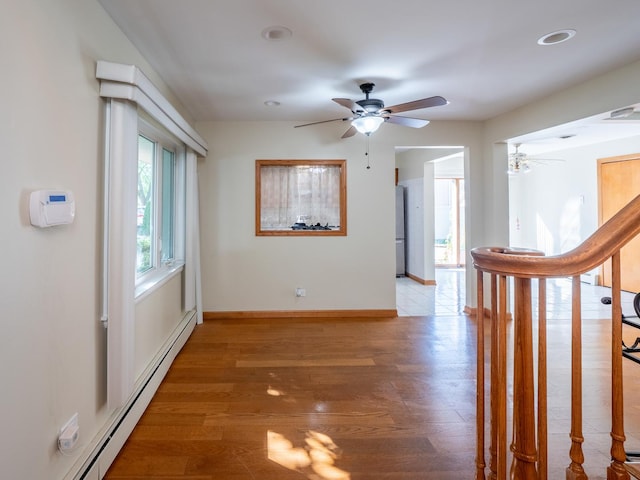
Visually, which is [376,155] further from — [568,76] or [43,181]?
[43,181]

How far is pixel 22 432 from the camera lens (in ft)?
4.25

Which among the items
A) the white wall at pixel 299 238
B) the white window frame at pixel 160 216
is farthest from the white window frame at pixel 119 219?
the white wall at pixel 299 238

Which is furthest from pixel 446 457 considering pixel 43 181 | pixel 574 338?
pixel 43 181

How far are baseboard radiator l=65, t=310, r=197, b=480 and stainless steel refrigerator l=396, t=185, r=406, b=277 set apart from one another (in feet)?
17.7

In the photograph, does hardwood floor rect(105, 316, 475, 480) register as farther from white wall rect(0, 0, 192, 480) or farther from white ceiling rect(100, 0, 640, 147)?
white ceiling rect(100, 0, 640, 147)

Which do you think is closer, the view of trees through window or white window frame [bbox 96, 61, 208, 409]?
white window frame [bbox 96, 61, 208, 409]

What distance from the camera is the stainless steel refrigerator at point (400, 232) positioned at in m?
7.46

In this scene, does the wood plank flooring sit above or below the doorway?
below

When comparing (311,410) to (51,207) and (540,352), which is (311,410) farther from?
(51,207)

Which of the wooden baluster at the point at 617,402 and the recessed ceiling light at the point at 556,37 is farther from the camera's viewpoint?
the recessed ceiling light at the point at 556,37

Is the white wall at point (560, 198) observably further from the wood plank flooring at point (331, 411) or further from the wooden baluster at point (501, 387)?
the wooden baluster at point (501, 387)

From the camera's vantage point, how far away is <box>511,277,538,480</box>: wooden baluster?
3.06ft

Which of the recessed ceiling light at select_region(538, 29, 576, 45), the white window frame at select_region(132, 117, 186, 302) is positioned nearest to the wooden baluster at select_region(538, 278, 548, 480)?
the white window frame at select_region(132, 117, 186, 302)

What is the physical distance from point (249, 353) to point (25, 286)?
89.6 inches
